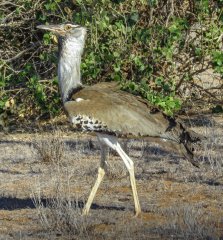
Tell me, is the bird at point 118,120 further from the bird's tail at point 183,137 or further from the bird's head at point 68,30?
the bird's head at point 68,30

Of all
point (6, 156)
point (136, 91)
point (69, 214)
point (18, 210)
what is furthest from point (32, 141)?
point (69, 214)

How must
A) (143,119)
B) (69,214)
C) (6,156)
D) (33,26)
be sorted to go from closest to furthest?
(69,214)
(143,119)
(6,156)
(33,26)

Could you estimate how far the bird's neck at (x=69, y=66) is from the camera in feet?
22.0

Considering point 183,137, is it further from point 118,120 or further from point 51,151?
point 51,151

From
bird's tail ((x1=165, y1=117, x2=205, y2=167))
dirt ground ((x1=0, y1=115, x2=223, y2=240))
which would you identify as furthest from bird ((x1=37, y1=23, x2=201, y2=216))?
dirt ground ((x1=0, y1=115, x2=223, y2=240))

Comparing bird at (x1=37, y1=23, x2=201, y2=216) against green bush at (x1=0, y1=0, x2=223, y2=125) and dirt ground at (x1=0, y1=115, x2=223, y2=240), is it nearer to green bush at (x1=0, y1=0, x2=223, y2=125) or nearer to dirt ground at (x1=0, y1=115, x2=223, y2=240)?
dirt ground at (x1=0, y1=115, x2=223, y2=240)

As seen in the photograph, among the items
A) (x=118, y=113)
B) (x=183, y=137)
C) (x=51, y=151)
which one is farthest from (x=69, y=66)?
(x=51, y=151)

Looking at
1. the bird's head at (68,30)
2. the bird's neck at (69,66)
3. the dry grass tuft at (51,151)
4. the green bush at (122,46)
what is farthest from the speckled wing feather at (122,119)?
the green bush at (122,46)

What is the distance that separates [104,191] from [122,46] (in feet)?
11.2

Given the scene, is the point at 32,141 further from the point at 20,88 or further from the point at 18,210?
the point at 18,210

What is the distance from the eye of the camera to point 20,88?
11.4 metres

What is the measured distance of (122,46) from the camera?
10.5m

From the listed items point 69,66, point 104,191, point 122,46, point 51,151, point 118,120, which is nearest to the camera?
point 118,120

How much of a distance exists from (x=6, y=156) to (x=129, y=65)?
2261 millimetres
